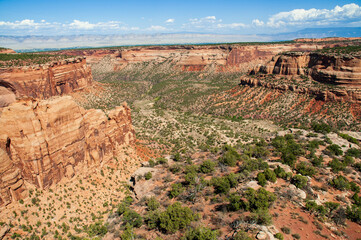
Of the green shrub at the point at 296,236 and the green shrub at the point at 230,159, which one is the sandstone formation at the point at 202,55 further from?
the green shrub at the point at 296,236

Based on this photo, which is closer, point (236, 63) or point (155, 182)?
point (155, 182)

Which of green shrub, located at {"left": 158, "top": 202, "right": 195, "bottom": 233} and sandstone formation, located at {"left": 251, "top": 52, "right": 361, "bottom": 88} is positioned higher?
sandstone formation, located at {"left": 251, "top": 52, "right": 361, "bottom": 88}

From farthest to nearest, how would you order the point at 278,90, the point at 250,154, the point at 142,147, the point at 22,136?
1. the point at 278,90
2. the point at 142,147
3. the point at 250,154
4. the point at 22,136

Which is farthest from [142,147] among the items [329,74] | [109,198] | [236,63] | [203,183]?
[236,63]

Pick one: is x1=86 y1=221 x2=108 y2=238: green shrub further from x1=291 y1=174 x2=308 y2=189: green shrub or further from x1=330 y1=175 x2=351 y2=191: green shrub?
x1=330 y1=175 x2=351 y2=191: green shrub

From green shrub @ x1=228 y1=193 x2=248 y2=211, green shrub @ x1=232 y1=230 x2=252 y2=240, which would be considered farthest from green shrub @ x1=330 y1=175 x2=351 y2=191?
green shrub @ x1=232 y1=230 x2=252 y2=240

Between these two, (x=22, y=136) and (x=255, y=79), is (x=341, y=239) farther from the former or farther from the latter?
(x=255, y=79)
